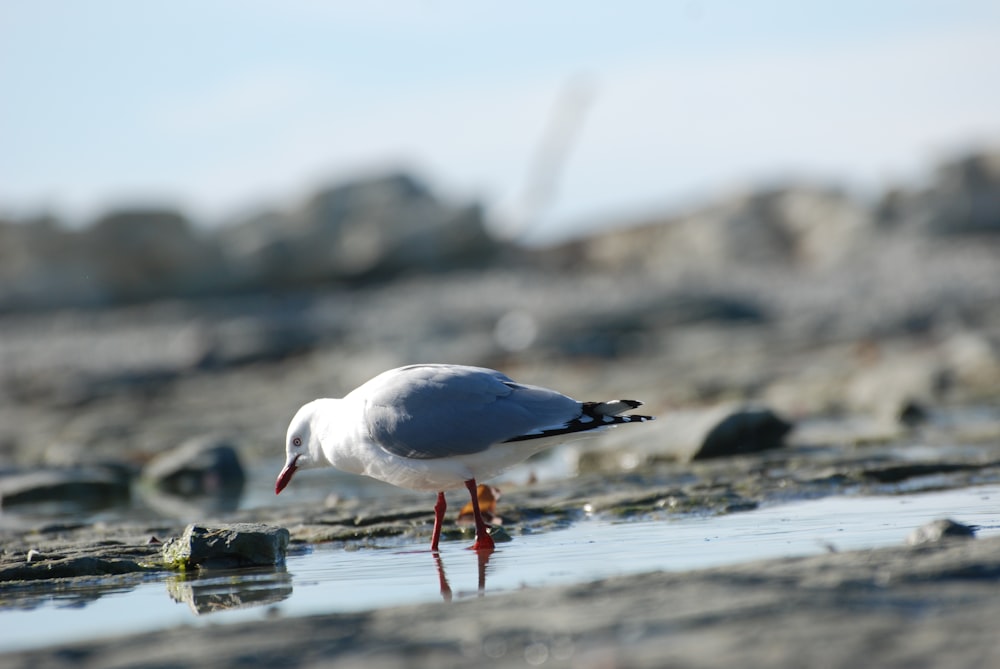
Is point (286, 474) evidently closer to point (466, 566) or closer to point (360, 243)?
point (466, 566)

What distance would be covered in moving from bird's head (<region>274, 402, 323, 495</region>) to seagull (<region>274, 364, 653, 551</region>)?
403mm

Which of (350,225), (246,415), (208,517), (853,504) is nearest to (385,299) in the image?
(350,225)

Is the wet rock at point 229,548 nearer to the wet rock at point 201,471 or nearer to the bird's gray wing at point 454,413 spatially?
the bird's gray wing at point 454,413

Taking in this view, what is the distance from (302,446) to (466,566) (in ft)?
5.70

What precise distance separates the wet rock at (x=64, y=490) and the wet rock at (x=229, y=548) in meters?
3.53

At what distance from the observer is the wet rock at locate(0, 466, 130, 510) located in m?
8.95

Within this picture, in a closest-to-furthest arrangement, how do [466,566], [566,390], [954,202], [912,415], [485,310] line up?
[466,566] → [912,415] → [566,390] → [485,310] → [954,202]

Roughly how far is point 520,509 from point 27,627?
9.24ft

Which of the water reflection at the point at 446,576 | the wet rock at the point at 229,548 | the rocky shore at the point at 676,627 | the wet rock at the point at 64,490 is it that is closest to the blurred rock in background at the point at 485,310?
the wet rock at the point at 64,490

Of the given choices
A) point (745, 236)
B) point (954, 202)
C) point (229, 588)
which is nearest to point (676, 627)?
point (229, 588)

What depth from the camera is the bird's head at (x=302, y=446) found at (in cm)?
646

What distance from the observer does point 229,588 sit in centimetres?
488

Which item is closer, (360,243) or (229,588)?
(229,588)

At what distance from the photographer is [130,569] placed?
5.47 meters
